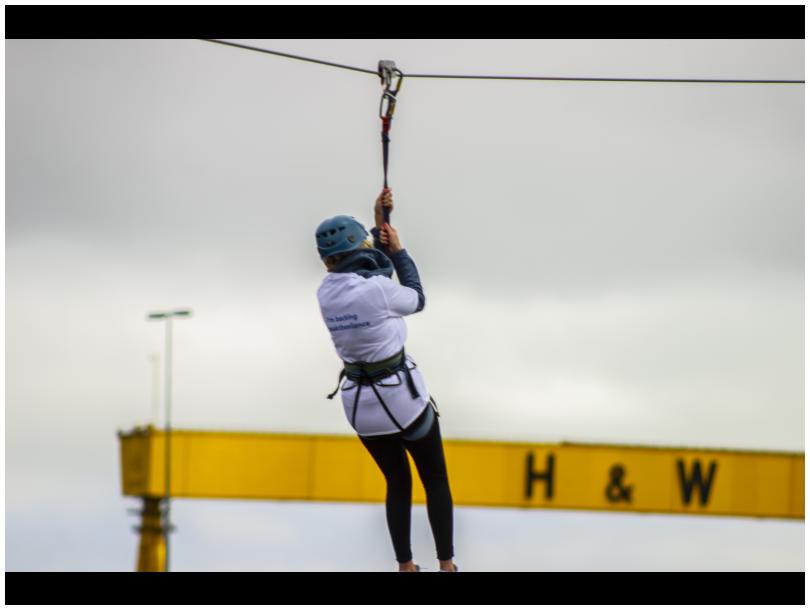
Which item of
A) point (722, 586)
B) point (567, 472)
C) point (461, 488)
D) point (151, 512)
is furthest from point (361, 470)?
point (722, 586)

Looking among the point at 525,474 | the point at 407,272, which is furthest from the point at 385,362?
the point at 525,474

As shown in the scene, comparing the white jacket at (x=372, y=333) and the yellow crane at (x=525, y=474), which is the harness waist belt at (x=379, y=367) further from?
the yellow crane at (x=525, y=474)

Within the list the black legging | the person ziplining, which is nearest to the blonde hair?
the person ziplining

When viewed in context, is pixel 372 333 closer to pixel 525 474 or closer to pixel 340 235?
pixel 340 235

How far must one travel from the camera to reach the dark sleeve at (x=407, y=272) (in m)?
11.8

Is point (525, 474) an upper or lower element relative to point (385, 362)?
lower

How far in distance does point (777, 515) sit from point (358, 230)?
37159 millimetres

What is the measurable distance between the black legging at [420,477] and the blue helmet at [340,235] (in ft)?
4.30

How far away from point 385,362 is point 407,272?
2.11 feet

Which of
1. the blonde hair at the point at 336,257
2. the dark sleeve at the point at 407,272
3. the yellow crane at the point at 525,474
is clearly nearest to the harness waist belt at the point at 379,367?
the dark sleeve at the point at 407,272

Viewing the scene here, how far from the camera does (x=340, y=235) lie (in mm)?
11609

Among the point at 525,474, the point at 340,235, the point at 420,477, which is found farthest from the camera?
the point at 525,474

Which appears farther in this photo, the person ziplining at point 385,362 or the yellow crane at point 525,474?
the yellow crane at point 525,474

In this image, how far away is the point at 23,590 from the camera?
40.0 ft
